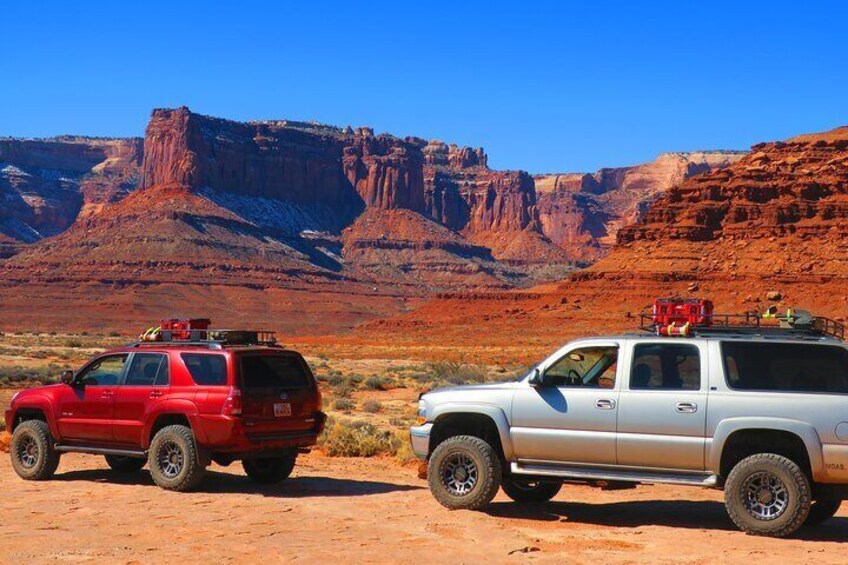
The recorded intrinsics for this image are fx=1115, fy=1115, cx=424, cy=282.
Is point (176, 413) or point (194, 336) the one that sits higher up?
point (194, 336)

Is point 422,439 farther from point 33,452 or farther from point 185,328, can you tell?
point 33,452

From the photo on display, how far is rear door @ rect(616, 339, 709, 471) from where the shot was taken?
10305mm

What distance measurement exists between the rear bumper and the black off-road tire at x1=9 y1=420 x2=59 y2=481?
2.56m

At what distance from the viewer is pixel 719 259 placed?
7544 centimetres

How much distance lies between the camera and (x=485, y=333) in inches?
3081

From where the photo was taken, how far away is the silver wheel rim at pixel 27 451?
13812 millimetres

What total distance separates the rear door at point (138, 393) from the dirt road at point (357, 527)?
2.22 ft

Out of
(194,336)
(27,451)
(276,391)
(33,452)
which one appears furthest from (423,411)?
(27,451)

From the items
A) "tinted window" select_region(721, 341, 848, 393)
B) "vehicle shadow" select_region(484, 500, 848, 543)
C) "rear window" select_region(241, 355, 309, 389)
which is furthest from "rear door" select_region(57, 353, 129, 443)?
"tinted window" select_region(721, 341, 848, 393)

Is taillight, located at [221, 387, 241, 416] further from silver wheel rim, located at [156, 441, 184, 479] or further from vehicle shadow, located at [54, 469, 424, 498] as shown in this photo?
vehicle shadow, located at [54, 469, 424, 498]

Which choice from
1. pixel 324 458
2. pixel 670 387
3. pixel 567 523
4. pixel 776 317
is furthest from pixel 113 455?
pixel 776 317

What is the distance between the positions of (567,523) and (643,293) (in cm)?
6489

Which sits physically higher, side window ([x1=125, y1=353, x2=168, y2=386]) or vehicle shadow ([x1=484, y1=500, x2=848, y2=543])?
side window ([x1=125, y1=353, x2=168, y2=386])

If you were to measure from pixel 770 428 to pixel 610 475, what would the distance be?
1549 millimetres
